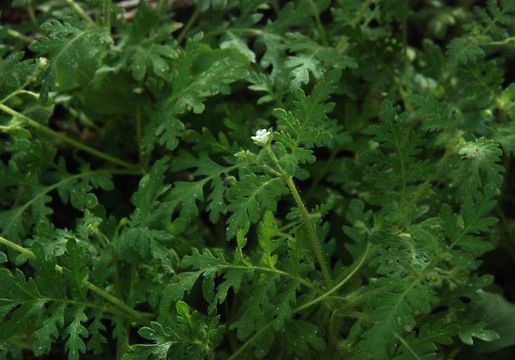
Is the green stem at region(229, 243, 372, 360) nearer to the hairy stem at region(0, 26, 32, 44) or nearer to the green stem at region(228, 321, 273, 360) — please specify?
the green stem at region(228, 321, 273, 360)

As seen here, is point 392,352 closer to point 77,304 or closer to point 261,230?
point 261,230

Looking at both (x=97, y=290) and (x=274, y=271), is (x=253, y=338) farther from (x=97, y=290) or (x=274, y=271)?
(x=97, y=290)

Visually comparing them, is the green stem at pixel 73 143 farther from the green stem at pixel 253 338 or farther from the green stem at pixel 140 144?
the green stem at pixel 253 338

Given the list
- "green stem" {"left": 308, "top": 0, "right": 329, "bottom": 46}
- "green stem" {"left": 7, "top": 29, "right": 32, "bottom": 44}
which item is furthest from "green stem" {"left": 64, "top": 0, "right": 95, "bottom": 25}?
"green stem" {"left": 308, "top": 0, "right": 329, "bottom": 46}

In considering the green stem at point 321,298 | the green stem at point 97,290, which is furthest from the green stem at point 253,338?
the green stem at point 97,290

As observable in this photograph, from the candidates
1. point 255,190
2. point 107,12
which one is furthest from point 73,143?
point 255,190

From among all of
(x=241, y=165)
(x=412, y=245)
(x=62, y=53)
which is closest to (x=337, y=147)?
(x=241, y=165)

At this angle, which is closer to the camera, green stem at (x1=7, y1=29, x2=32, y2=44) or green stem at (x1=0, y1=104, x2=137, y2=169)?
green stem at (x1=0, y1=104, x2=137, y2=169)

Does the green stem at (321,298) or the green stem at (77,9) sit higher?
the green stem at (77,9)
